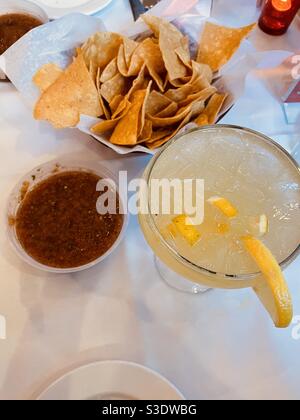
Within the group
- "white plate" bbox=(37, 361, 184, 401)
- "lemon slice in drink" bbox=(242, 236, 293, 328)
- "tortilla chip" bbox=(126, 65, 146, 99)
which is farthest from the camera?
"tortilla chip" bbox=(126, 65, 146, 99)

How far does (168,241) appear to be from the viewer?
2.07 feet

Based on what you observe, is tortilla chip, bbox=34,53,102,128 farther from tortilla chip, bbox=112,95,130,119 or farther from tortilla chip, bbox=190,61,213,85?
tortilla chip, bbox=190,61,213,85

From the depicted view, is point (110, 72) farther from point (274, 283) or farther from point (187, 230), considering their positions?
point (274, 283)

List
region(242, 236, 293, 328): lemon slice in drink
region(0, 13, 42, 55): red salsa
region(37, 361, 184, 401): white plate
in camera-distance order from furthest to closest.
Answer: region(0, 13, 42, 55): red salsa < region(37, 361, 184, 401): white plate < region(242, 236, 293, 328): lemon slice in drink

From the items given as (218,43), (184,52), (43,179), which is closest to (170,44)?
(184,52)

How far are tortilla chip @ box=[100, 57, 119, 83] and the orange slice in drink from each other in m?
0.44

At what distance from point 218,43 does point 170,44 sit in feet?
0.46

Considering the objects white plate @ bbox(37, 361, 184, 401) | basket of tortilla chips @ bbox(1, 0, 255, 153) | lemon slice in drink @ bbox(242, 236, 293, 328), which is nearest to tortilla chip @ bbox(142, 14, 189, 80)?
basket of tortilla chips @ bbox(1, 0, 255, 153)

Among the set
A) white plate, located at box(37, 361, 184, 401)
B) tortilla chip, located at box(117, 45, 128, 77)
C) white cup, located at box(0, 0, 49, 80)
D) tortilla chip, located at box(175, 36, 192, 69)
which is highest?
white cup, located at box(0, 0, 49, 80)

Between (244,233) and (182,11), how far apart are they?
733mm

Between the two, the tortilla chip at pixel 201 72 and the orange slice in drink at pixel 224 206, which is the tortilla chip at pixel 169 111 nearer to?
the tortilla chip at pixel 201 72

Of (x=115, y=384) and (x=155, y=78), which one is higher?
(x=155, y=78)

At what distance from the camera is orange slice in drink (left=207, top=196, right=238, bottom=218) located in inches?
25.1

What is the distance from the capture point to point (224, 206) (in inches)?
25.2
